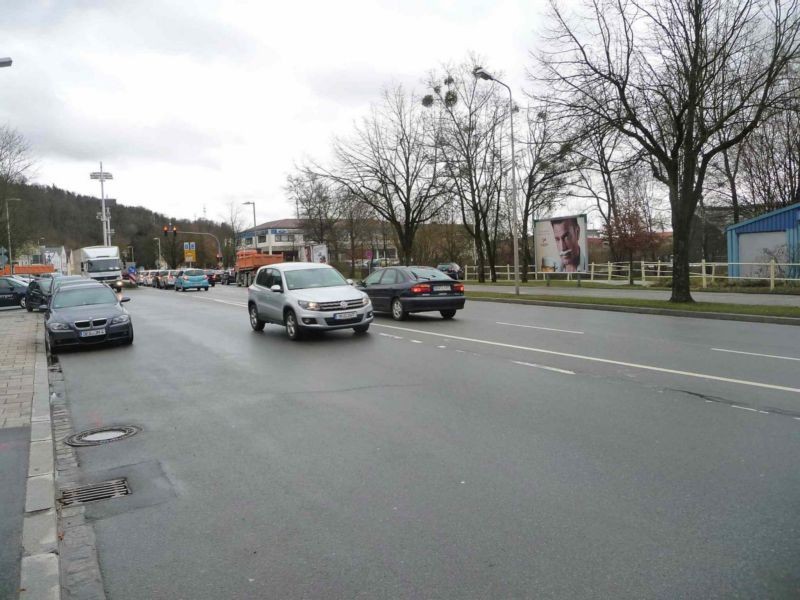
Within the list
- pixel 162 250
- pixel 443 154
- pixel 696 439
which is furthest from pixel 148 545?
pixel 162 250

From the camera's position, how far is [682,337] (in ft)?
43.3

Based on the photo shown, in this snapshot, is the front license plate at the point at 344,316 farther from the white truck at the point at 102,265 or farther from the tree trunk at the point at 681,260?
the white truck at the point at 102,265

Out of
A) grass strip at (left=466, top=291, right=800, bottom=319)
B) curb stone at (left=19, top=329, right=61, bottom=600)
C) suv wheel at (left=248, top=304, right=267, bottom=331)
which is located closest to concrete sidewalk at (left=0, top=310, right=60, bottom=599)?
curb stone at (left=19, top=329, right=61, bottom=600)

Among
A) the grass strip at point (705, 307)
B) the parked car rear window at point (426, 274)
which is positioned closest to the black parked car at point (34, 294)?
the parked car rear window at point (426, 274)

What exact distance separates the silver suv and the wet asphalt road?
325 centimetres

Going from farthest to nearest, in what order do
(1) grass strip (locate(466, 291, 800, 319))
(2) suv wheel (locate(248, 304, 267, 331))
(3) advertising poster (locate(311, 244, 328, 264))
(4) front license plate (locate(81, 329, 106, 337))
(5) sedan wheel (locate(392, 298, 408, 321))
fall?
Answer: (3) advertising poster (locate(311, 244, 328, 264)), (5) sedan wheel (locate(392, 298, 408, 321)), (1) grass strip (locate(466, 291, 800, 319)), (2) suv wheel (locate(248, 304, 267, 331)), (4) front license plate (locate(81, 329, 106, 337))

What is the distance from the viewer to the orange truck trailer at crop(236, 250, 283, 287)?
52281mm

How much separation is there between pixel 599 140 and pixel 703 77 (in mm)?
3421

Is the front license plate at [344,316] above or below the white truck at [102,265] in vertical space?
below

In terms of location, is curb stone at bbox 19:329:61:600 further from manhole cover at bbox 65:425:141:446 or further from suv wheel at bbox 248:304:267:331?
suv wheel at bbox 248:304:267:331

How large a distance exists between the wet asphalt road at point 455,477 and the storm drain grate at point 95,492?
0.14 m

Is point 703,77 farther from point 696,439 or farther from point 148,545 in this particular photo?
point 148,545

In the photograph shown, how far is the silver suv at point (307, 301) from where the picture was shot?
45.3ft

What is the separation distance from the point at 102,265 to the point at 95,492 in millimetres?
49117
